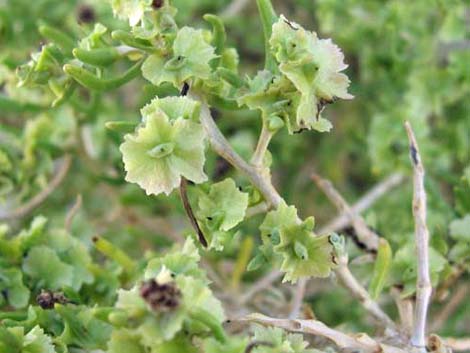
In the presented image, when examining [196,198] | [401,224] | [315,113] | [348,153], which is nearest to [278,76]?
[315,113]

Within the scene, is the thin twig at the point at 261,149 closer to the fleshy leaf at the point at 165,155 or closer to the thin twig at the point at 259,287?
the fleshy leaf at the point at 165,155

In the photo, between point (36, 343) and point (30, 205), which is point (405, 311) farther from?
point (30, 205)

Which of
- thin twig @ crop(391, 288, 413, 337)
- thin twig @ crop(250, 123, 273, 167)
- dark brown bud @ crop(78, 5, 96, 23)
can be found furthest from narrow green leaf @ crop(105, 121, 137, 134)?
dark brown bud @ crop(78, 5, 96, 23)

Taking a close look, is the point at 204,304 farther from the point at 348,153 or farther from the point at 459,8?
the point at 348,153

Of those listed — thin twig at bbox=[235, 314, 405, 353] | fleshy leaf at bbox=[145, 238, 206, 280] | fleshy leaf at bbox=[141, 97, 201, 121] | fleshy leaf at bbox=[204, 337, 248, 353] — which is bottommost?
fleshy leaf at bbox=[204, 337, 248, 353]

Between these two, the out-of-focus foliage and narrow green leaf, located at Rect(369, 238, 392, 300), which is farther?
narrow green leaf, located at Rect(369, 238, 392, 300)

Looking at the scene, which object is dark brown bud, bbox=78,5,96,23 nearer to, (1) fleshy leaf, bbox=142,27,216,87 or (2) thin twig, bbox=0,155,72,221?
(2) thin twig, bbox=0,155,72,221
